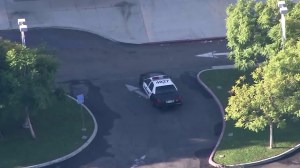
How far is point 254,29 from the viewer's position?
50.2 metres

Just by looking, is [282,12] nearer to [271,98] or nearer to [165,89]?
[271,98]

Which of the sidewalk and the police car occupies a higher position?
the sidewalk

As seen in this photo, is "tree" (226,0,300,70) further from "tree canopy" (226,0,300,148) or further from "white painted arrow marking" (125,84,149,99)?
"white painted arrow marking" (125,84,149,99)

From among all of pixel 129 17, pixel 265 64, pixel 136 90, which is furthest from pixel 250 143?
pixel 129 17

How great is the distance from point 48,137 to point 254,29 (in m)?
13.5

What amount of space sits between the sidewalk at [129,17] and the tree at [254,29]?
8.57m

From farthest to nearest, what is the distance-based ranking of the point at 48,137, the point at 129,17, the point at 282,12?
the point at 129,17 < the point at 48,137 < the point at 282,12

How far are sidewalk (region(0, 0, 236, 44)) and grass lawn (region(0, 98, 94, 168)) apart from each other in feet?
33.6

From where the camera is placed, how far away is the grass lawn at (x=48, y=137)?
4628cm

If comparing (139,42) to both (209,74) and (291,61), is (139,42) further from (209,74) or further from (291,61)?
(291,61)

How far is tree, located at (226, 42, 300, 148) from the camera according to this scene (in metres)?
44.7

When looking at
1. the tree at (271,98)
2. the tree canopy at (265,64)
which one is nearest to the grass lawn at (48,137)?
the tree canopy at (265,64)

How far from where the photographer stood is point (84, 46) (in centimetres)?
5750

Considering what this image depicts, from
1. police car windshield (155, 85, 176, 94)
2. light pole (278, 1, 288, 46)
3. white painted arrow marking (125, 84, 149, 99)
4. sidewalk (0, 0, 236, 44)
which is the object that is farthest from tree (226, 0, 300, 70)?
sidewalk (0, 0, 236, 44)
